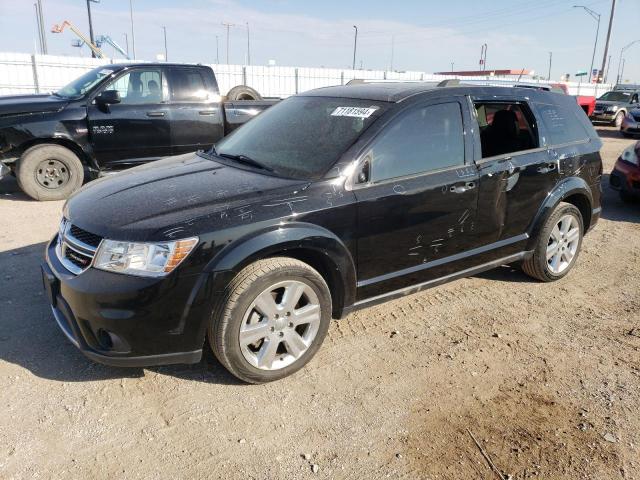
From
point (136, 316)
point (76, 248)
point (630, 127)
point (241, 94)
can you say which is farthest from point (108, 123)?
point (630, 127)

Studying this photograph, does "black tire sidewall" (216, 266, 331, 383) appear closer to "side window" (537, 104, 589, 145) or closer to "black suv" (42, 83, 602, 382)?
"black suv" (42, 83, 602, 382)

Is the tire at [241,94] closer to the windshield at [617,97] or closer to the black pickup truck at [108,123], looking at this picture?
the black pickup truck at [108,123]

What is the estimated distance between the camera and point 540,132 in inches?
170

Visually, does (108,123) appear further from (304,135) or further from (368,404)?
(368,404)

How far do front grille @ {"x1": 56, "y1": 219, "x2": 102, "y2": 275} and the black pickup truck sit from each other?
416 centimetres

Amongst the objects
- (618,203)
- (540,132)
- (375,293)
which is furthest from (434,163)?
(618,203)

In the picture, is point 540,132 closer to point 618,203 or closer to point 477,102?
point 477,102

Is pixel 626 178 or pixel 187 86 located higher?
pixel 187 86

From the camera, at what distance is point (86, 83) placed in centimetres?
731

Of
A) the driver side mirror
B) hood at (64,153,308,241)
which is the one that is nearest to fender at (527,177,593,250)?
hood at (64,153,308,241)

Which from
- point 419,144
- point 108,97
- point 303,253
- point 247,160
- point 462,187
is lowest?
point 303,253

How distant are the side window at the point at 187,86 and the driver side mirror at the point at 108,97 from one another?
2.81ft

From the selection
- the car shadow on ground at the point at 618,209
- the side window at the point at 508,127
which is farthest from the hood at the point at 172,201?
the car shadow on ground at the point at 618,209

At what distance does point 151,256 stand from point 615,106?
2332 cm
